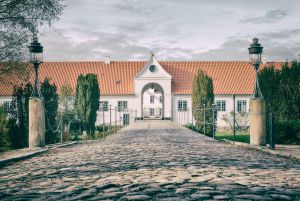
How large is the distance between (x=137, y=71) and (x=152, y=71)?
233 centimetres

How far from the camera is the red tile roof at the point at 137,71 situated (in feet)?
147

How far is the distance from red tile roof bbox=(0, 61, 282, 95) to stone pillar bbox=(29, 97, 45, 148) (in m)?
33.0

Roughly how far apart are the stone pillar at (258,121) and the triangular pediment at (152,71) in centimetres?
3364

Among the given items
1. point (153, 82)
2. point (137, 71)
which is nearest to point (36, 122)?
point (153, 82)

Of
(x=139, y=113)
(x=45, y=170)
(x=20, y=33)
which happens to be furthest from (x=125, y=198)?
(x=139, y=113)

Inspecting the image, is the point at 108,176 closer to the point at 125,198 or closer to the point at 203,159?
the point at 125,198

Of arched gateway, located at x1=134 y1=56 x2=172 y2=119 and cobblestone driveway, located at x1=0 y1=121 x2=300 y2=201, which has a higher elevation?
arched gateway, located at x1=134 y1=56 x2=172 y2=119

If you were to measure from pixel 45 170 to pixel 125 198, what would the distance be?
297 centimetres

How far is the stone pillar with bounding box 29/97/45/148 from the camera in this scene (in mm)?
11156

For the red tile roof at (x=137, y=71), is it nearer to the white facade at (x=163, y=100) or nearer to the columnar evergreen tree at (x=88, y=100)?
the white facade at (x=163, y=100)

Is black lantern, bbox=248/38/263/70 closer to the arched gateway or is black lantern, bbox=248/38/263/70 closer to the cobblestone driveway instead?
the cobblestone driveway

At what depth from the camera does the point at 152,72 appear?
44875mm

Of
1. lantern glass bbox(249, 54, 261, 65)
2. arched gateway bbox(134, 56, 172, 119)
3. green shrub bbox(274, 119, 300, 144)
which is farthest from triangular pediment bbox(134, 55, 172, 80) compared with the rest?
lantern glass bbox(249, 54, 261, 65)

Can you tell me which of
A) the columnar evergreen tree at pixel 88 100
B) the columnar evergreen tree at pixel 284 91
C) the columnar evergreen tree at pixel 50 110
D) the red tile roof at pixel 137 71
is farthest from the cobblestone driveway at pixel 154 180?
the red tile roof at pixel 137 71
